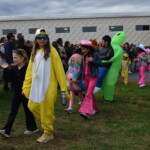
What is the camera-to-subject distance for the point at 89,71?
666cm

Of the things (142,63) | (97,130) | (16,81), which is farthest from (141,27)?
(16,81)

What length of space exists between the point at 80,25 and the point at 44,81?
20.7 meters

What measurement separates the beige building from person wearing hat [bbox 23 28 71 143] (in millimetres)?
19978

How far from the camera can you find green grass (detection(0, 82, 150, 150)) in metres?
4.79

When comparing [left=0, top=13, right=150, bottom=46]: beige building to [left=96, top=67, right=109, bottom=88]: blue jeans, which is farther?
[left=0, top=13, right=150, bottom=46]: beige building

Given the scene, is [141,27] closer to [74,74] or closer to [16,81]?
[74,74]

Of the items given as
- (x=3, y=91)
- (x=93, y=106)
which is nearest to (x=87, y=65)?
(x=93, y=106)

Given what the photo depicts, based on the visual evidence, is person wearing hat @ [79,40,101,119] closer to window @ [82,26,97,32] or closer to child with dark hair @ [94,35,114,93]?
child with dark hair @ [94,35,114,93]

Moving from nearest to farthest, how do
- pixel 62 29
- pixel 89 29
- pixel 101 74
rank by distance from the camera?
1. pixel 101 74
2. pixel 62 29
3. pixel 89 29

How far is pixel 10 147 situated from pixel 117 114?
2.96 m

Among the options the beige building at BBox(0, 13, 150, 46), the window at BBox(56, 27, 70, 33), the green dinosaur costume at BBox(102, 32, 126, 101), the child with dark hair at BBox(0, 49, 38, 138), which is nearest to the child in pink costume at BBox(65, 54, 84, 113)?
the green dinosaur costume at BBox(102, 32, 126, 101)

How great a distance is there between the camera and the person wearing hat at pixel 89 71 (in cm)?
656

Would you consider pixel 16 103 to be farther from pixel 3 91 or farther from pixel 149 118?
pixel 3 91

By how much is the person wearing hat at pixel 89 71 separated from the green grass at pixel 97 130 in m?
0.23
